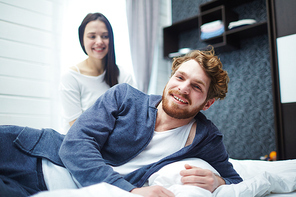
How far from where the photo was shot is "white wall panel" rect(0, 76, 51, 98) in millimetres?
2207

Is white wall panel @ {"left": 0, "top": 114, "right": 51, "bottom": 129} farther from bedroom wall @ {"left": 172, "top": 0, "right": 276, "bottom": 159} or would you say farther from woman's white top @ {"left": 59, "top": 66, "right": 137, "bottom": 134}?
bedroom wall @ {"left": 172, "top": 0, "right": 276, "bottom": 159}

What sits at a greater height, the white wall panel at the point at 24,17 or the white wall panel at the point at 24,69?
the white wall panel at the point at 24,17

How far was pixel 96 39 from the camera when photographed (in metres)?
2.33

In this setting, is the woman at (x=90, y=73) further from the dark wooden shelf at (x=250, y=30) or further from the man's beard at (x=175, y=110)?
the dark wooden shelf at (x=250, y=30)

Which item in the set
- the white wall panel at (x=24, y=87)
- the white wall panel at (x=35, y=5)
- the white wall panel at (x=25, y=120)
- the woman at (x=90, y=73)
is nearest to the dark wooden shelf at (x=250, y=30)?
the woman at (x=90, y=73)

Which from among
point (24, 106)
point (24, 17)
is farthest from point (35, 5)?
point (24, 106)

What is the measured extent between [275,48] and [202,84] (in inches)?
57.8

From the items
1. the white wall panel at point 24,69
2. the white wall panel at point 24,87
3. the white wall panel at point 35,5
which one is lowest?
the white wall panel at point 24,87

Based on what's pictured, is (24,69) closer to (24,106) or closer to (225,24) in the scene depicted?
(24,106)

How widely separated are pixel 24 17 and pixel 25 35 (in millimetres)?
163

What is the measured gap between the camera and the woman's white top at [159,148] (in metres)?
1.15

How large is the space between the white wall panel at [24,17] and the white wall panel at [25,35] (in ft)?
0.13

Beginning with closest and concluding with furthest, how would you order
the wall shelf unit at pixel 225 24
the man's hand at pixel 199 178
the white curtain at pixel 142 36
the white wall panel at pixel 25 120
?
the man's hand at pixel 199 178 < the white wall panel at pixel 25 120 < the wall shelf unit at pixel 225 24 < the white curtain at pixel 142 36

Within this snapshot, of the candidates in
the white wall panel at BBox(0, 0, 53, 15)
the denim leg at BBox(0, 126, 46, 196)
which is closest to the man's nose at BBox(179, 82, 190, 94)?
the denim leg at BBox(0, 126, 46, 196)
